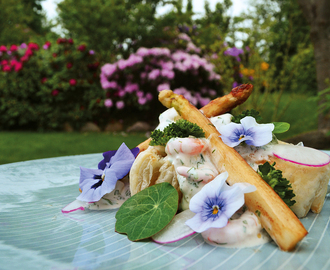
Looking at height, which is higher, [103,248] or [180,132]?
[180,132]

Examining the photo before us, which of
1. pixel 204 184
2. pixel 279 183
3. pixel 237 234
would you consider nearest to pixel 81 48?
pixel 204 184

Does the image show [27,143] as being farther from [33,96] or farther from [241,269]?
[241,269]

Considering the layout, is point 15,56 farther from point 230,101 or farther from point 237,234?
point 237,234

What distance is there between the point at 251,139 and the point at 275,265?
533 millimetres

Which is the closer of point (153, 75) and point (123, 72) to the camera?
point (153, 75)

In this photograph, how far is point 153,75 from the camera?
5016mm

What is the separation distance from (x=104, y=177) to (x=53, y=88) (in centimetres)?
477

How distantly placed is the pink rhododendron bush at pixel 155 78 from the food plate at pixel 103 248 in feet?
13.3

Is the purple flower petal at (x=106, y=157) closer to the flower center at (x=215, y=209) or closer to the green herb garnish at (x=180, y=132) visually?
the green herb garnish at (x=180, y=132)

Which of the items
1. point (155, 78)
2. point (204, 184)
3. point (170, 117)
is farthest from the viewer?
point (155, 78)

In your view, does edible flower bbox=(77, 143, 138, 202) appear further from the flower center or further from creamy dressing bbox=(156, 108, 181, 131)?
the flower center

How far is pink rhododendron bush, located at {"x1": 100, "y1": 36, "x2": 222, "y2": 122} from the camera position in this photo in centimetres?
512

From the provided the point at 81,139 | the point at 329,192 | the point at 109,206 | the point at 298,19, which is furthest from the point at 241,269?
the point at 298,19

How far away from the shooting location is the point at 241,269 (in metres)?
0.70
